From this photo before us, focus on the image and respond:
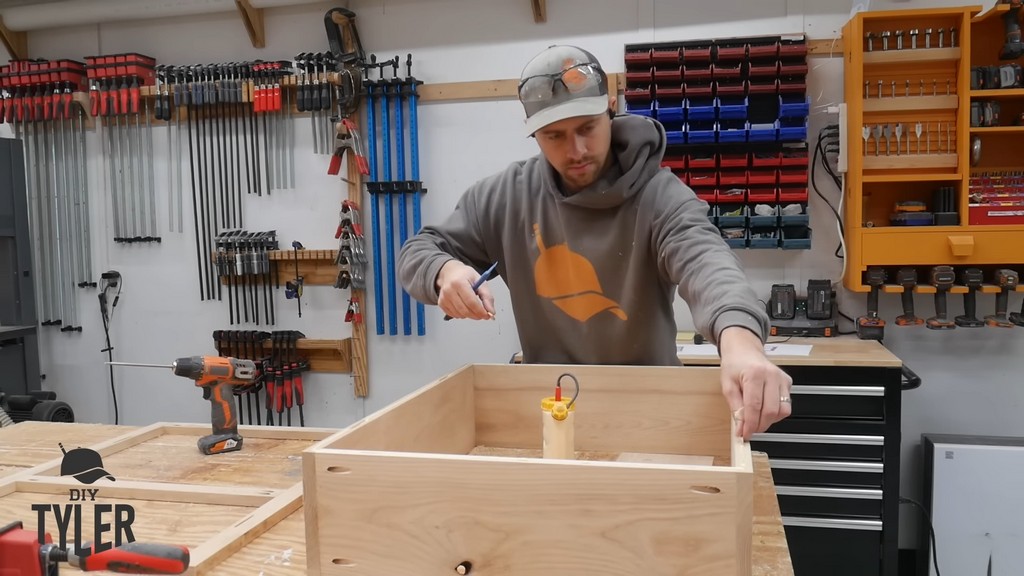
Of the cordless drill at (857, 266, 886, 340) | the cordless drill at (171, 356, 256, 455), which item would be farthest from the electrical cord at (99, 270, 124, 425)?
the cordless drill at (857, 266, 886, 340)

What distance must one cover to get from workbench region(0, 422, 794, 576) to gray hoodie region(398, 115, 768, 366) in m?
0.42

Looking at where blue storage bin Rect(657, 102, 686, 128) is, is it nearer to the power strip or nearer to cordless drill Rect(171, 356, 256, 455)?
the power strip

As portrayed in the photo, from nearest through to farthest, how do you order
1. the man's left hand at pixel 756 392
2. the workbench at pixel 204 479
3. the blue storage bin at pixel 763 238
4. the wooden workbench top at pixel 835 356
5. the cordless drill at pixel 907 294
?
1. the man's left hand at pixel 756 392
2. the workbench at pixel 204 479
3. the wooden workbench top at pixel 835 356
4. the cordless drill at pixel 907 294
5. the blue storage bin at pixel 763 238

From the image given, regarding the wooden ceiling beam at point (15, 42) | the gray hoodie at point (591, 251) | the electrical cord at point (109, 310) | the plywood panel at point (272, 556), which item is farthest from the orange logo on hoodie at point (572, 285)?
the wooden ceiling beam at point (15, 42)

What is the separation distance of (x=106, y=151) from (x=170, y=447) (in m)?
2.89

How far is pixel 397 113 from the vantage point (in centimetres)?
355

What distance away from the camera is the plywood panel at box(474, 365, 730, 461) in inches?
55.2

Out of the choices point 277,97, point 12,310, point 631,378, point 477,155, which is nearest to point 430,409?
point 631,378

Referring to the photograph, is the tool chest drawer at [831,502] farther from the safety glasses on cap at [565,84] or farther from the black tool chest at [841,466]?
the safety glasses on cap at [565,84]

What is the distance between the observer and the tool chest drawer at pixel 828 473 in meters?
2.62

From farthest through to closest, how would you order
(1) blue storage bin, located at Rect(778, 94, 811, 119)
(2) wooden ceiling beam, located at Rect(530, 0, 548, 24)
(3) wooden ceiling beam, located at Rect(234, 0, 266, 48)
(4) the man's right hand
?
(3) wooden ceiling beam, located at Rect(234, 0, 266, 48)
(2) wooden ceiling beam, located at Rect(530, 0, 548, 24)
(1) blue storage bin, located at Rect(778, 94, 811, 119)
(4) the man's right hand

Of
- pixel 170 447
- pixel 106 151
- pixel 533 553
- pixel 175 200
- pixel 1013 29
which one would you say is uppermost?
pixel 1013 29

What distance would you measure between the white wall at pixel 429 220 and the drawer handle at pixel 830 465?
29.7 inches

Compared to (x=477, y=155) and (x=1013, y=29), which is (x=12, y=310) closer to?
(x=477, y=155)
